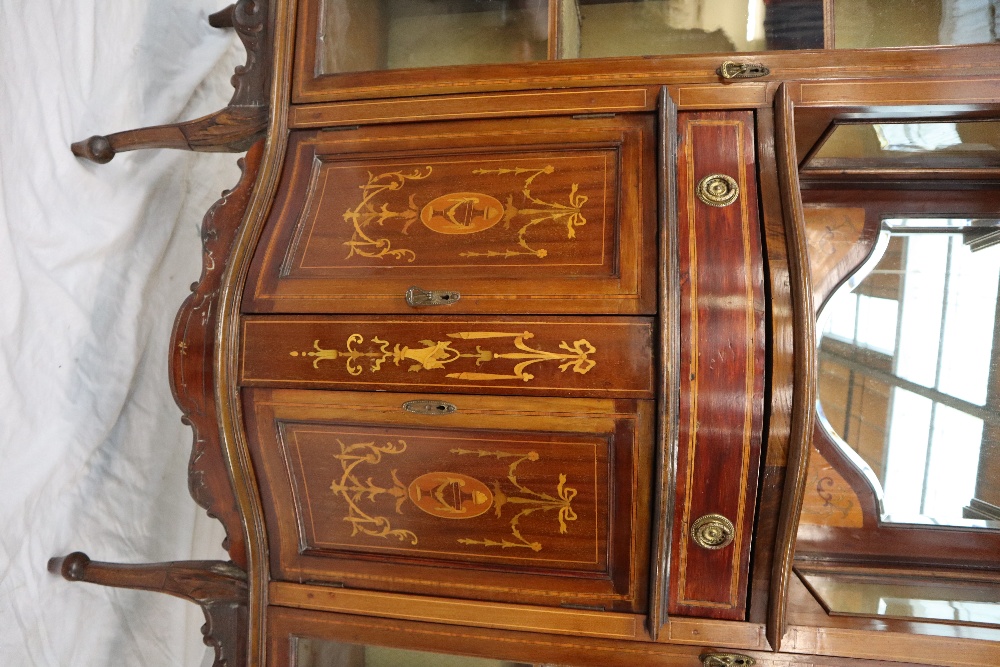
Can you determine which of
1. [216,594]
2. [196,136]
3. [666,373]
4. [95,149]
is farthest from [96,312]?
[666,373]

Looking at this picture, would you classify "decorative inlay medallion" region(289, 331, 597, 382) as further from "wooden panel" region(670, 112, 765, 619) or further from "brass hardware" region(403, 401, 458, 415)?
"wooden panel" region(670, 112, 765, 619)

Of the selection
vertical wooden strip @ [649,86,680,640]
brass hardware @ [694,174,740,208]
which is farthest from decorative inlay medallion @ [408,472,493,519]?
brass hardware @ [694,174,740,208]

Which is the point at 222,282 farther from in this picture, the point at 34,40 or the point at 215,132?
the point at 34,40

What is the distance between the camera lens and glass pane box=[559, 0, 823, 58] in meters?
1.19

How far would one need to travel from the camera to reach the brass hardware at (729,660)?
1.11 m

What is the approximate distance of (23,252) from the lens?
1463mm

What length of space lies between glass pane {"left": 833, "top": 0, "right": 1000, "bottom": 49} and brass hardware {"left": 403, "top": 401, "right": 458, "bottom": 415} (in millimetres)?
865

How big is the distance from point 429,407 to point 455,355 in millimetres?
92

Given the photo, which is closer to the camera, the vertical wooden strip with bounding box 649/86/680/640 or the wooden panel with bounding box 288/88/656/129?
the vertical wooden strip with bounding box 649/86/680/640

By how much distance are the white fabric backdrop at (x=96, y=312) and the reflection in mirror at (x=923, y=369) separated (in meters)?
1.48

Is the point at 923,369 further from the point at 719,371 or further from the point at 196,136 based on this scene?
the point at 196,136

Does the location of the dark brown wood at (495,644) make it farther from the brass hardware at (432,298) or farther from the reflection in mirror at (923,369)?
the brass hardware at (432,298)

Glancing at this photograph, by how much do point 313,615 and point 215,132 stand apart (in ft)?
2.98

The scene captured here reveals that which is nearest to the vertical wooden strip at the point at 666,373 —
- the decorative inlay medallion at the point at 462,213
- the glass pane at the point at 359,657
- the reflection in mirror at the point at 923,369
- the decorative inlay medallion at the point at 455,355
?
the decorative inlay medallion at the point at 455,355
